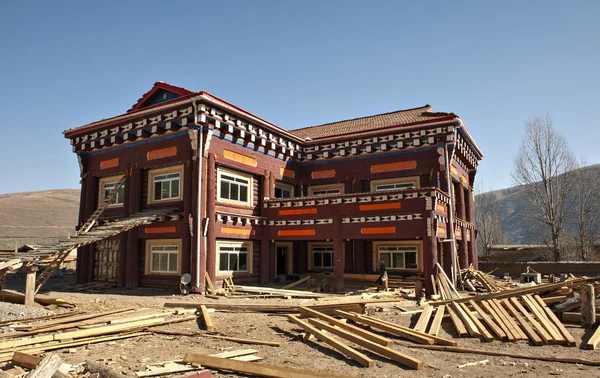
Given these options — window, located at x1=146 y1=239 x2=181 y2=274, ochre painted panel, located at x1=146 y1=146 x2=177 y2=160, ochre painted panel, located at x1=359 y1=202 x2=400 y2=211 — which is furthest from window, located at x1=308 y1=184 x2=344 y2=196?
window, located at x1=146 y1=239 x2=181 y2=274

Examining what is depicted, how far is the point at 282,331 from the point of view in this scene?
10.9 m

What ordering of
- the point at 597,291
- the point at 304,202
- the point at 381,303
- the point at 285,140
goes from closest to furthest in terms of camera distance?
the point at 597,291, the point at 381,303, the point at 304,202, the point at 285,140

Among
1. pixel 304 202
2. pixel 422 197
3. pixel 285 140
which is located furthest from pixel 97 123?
pixel 422 197

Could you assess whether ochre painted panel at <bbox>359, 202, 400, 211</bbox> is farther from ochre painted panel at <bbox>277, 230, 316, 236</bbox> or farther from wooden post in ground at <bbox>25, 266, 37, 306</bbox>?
wooden post in ground at <bbox>25, 266, 37, 306</bbox>

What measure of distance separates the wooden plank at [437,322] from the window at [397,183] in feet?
34.4

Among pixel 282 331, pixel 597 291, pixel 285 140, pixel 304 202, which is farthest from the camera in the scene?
pixel 285 140

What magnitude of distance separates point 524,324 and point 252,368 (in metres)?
7.22

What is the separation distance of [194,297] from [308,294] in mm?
4601

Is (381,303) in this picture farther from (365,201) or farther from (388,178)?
(388,178)

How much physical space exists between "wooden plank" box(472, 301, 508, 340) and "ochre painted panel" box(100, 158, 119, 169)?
18.2m

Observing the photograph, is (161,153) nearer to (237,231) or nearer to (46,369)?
(237,231)

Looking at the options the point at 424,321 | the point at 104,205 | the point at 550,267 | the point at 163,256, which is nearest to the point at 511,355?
the point at 424,321

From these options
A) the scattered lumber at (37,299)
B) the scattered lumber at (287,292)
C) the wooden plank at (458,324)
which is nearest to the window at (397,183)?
the scattered lumber at (287,292)

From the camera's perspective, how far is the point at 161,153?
2058 cm
